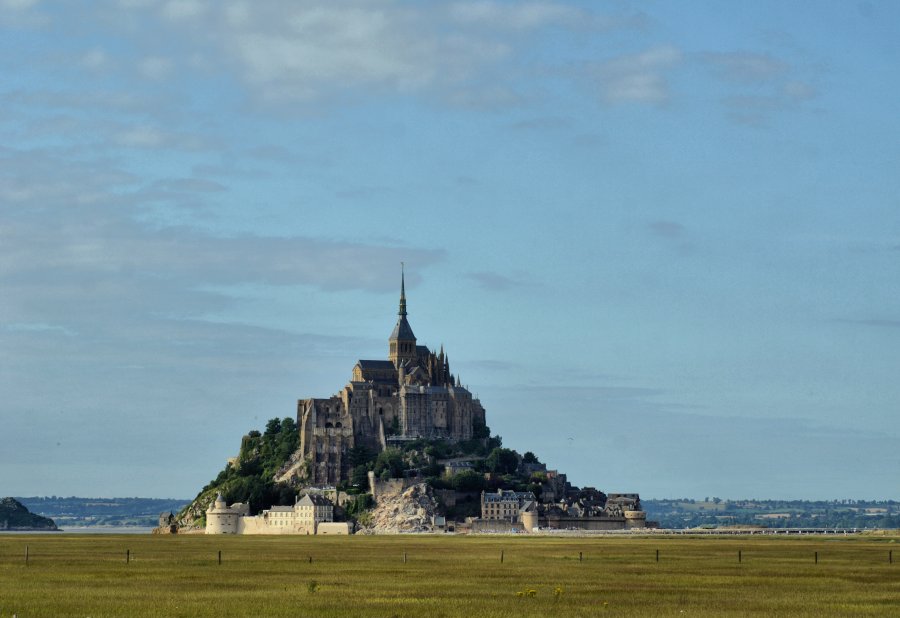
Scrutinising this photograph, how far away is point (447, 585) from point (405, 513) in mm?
128112

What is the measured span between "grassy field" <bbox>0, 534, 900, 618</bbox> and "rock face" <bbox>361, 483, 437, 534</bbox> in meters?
90.7

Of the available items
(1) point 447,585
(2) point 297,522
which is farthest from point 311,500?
(1) point 447,585

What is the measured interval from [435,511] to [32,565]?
117875 millimetres

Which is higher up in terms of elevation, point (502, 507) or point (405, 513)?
point (502, 507)

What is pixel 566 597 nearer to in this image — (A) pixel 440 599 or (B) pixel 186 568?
(A) pixel 440 599

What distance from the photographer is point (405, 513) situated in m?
194

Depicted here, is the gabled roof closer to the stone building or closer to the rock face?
the rock face

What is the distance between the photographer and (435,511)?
197625mm

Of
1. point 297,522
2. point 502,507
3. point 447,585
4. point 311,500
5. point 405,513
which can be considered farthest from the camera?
point 502,507

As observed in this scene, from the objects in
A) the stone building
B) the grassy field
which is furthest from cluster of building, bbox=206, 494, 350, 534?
the grassy field

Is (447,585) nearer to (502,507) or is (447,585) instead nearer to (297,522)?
(297,522)

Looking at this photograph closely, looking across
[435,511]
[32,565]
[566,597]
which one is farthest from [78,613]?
[435,511]

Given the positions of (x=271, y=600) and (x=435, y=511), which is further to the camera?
(x=435, y=511)

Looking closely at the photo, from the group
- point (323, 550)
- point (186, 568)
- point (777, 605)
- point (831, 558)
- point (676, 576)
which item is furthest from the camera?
point (323, 550)
